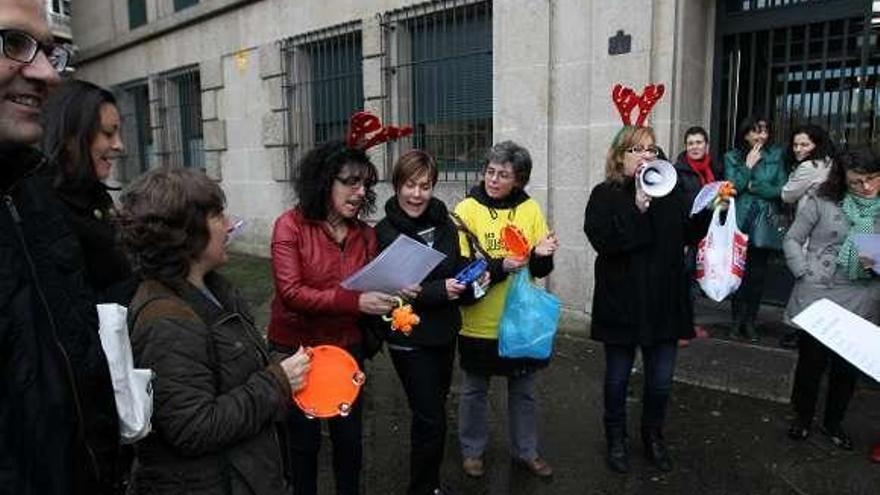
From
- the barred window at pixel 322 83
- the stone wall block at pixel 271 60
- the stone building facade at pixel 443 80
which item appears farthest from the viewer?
the stone wall block at pixel 271 60

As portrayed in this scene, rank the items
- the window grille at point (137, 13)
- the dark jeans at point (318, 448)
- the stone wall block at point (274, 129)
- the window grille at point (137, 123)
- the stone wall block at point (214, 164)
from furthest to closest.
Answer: the window grille at point (137, 123), the window grille at point (137, 13), the stone wall block at point (214, 164), the stone wall block at point (274, 129), the dark jeans at point (318, 448)

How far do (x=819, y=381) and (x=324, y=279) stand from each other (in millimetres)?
2969

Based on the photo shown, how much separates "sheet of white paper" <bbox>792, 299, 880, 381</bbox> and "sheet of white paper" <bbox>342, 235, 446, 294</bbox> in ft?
6.44

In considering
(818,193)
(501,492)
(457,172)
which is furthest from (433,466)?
(457,172)

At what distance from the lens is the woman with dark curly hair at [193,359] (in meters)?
1.77

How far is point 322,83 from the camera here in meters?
9.11

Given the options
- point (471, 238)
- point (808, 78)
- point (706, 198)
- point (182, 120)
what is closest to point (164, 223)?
point (471, 238)

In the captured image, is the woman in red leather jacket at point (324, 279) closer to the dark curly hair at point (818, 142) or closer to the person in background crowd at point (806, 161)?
the person in background crowd at point (806, 161)

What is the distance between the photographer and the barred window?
8617 millimetres

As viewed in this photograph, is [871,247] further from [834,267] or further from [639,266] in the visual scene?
[639,266]

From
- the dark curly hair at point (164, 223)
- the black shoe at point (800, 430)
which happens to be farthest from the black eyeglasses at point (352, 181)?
the black shoe at point (800, 430)

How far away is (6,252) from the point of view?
1.22 meters

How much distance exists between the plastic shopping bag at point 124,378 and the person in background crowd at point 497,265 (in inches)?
79.3

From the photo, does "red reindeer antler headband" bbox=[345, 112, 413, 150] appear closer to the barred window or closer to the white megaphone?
the white megaphone
